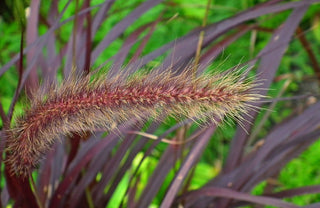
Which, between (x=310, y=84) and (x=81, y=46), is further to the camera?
(x=310, y=84)

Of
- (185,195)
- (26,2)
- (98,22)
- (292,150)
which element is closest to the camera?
(26,2)

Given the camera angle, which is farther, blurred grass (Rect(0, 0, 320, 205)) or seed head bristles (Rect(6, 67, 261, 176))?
blurred grass (Rect(0, 0, 320, 205))

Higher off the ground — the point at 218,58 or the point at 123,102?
the point at 218,58

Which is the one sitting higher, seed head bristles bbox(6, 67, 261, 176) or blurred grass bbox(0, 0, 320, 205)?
blurred grass bbox(0, 0, 320, 205)

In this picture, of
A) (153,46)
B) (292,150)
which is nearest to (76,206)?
(292,150)

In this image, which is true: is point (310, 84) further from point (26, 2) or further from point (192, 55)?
point (26, 2)

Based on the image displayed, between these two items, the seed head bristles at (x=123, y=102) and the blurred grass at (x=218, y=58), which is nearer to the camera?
the seed head bristles at (x=123, y=102)

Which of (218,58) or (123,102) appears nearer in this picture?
(123,102)

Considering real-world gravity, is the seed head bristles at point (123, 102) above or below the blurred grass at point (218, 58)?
below
